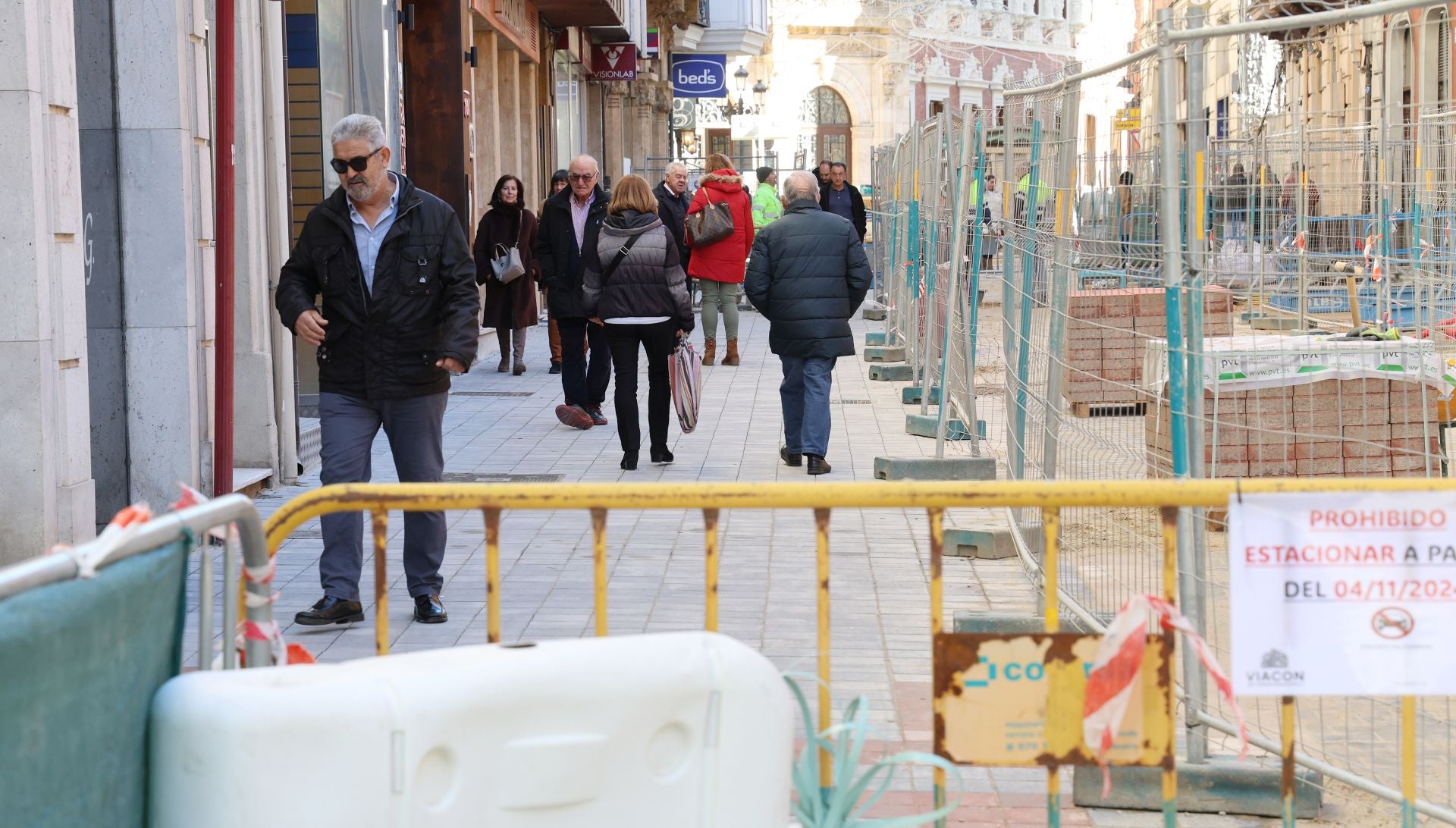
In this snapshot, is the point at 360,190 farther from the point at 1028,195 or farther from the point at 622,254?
the point at 622,254

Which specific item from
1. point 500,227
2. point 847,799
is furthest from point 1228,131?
point 500,227

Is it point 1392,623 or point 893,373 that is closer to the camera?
point 1392,623

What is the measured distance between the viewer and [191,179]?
823 centimetres

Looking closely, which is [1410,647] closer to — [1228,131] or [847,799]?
[847,799]

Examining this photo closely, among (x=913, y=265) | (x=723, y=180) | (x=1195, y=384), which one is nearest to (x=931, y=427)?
(x=913, y=265)

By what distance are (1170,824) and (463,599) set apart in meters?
4.19

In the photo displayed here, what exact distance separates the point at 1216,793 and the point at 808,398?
5713mm

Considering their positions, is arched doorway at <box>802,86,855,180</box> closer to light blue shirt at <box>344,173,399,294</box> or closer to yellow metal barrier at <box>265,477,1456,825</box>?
light blue shirt at <box>344,173,399,294</box>

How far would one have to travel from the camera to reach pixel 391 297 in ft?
20.7

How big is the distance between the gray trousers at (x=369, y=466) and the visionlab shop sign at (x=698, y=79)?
30451 millimetres

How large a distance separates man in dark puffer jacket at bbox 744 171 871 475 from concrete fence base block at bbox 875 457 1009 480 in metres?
0.90

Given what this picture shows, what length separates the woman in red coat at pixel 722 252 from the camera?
15250 mm

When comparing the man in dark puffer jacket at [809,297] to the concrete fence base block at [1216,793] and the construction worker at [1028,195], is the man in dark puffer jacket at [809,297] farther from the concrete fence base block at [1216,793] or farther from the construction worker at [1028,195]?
the concrete fence base block at [1216,793]

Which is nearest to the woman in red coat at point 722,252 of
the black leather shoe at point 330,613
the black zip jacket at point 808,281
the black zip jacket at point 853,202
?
the black zip jacket at point 853,202
